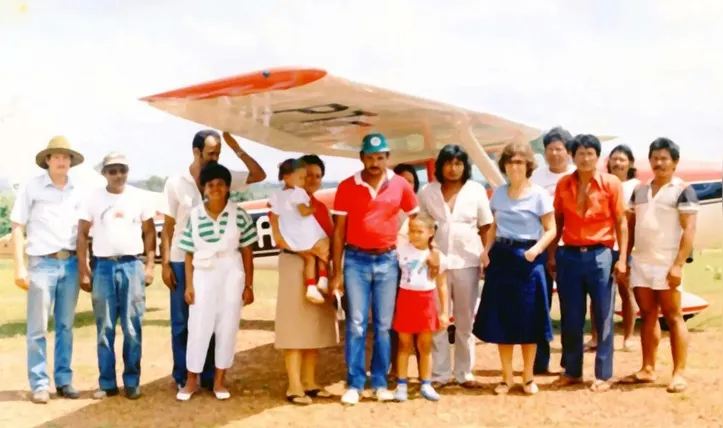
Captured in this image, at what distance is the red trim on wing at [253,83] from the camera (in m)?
3.65

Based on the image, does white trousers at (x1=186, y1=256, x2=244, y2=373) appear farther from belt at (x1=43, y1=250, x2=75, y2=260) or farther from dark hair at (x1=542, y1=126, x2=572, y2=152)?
dark hair at (x1=542, y1=126, x2=572, y2=152)

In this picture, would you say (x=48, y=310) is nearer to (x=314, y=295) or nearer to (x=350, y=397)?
(x=314, y=295)

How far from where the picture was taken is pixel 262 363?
5918mm

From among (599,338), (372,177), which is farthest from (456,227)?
(599,338)

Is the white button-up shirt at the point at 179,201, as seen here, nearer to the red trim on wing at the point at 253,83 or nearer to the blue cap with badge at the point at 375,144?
the red trim on wing at the point at 253,83

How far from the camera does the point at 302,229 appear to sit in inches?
168

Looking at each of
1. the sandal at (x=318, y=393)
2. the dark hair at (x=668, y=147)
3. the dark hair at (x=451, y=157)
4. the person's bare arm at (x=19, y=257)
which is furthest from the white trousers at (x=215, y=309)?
the dark hair at (x=668, y=147)

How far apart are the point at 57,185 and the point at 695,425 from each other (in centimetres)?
466

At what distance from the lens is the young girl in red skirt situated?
4305 mm

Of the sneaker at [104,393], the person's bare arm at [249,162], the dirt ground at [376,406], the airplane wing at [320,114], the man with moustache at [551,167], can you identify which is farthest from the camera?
the man with moustache at [551,167]

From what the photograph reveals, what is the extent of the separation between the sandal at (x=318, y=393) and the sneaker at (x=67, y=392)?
5.78ft

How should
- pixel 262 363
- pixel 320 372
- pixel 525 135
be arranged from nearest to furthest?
1. pixel 320 372
2. pixel 262 363
3. pixel 525 135

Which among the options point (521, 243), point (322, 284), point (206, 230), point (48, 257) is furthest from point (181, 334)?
point (521, 243)

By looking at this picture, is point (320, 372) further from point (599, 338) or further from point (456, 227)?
point (599, 338)
